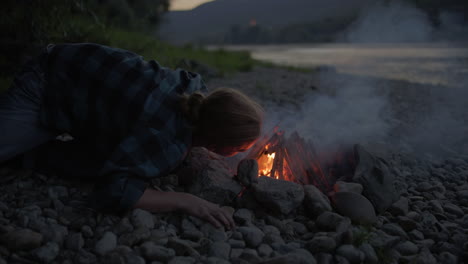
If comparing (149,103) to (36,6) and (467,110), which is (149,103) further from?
(467,110)

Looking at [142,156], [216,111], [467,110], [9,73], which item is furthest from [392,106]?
[9,73]

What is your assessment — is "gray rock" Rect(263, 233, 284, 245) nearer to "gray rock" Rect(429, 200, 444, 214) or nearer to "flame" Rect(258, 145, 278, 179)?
"flame" Rect(258, 145, 278, 179)

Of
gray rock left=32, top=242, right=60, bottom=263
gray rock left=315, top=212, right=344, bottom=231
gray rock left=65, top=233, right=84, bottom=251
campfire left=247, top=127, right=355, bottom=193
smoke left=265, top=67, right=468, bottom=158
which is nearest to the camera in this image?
gray rock left=32, top=242, right=60, bottom=263

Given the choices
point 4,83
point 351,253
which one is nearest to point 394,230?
point 351,253

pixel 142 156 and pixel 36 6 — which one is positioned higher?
pixel 36 6

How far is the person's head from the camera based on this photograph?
205 centimetres

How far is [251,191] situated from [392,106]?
450 cm

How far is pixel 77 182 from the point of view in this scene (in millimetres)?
2410

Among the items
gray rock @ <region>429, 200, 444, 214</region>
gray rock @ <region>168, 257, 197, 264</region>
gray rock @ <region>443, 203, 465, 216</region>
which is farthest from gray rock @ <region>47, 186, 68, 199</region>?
gray rock @ <region>443, 203, 465, 216</region>

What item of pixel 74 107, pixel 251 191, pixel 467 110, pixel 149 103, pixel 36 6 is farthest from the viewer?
pixel 467 110

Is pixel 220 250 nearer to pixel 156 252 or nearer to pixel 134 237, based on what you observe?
pixel 156 252

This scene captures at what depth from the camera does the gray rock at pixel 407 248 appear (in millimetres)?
1965

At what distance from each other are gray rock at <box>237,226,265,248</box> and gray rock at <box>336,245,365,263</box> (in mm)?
429

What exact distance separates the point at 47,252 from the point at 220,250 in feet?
2.78
